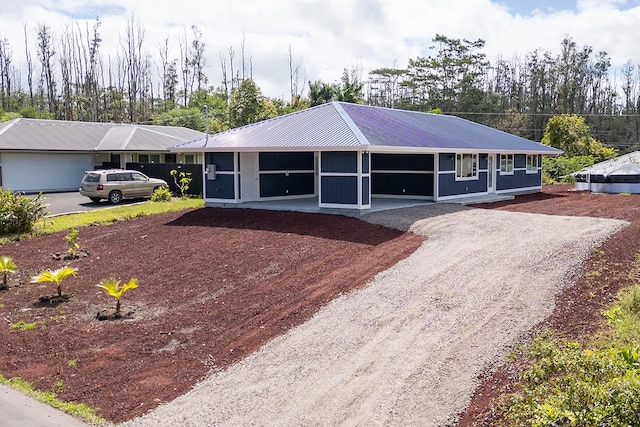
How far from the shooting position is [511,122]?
2148 inches

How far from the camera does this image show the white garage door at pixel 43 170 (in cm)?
2978

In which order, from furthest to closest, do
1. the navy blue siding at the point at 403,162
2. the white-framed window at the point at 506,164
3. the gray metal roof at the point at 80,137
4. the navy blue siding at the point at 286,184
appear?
1. the gray metal roof at the point at 80,137
2. the white-framed window at the point at 506,164
3. the navy blue siding at the point at 403,162
4. the navy blue siding at the point at 286,184

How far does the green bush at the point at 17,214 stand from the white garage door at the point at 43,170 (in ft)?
48.8

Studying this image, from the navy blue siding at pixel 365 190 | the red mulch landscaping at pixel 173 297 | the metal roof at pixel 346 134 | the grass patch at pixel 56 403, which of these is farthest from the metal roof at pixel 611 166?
the grass patch at pixel 56 403

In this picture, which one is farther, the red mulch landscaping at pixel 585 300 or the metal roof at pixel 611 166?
the metal roof at pixel 611 166

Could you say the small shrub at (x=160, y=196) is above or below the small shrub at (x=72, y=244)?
above

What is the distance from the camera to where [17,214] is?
1634cm

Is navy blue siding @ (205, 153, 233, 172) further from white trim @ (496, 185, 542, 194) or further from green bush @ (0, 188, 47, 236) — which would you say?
white trim @ (496, 185, 542, 194)

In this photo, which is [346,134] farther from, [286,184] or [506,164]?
[506,164]

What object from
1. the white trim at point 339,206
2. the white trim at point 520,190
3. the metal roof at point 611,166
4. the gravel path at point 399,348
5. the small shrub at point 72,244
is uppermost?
the metal roof at point 611,166

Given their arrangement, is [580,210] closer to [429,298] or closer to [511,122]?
[429,298]

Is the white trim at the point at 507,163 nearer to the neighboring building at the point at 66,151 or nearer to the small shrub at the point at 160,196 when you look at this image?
the small shrub at the point at 160,196

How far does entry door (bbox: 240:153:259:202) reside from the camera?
20.0m

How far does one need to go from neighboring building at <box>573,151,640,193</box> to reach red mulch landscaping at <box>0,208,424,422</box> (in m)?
18.8
